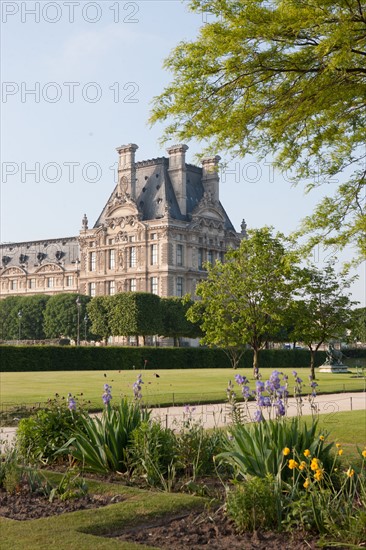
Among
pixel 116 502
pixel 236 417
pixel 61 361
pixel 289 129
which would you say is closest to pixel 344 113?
pixel 289 129

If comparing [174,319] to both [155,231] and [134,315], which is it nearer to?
[134,315]

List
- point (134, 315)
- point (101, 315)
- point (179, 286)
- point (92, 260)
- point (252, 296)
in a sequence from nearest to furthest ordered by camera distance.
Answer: point (252, 296) < point (134, 315) < point (101, 315) < point (179, 286) < point (92, 260)

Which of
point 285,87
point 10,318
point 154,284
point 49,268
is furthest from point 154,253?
point 285,87

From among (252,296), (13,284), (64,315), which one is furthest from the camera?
(13,284)

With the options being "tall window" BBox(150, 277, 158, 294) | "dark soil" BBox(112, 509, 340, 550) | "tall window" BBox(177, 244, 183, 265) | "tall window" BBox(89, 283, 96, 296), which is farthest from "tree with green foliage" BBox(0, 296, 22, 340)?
"dark soil" BBox(112, 509, 340, 550)

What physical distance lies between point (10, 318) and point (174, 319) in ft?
93.8

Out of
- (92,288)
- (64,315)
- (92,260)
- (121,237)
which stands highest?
(121,237)

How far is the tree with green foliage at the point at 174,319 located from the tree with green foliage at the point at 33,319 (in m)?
22.4

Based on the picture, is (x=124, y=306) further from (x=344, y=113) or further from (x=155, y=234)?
(x=344, y=113)

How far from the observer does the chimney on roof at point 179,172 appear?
101 meters

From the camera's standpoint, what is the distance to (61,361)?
4647 centimetres

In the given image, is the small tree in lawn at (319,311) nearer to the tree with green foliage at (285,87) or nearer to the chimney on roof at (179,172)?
the tree with green foliage at (285,87)

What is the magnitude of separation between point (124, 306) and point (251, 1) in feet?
219

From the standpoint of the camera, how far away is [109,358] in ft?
159
